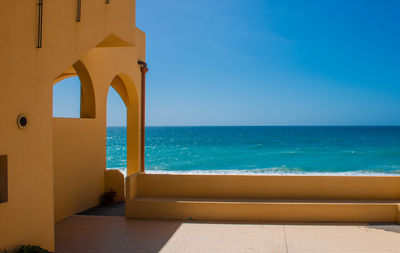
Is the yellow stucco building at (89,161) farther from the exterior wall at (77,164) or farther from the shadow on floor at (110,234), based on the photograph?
the shadow on floor at (110,234)

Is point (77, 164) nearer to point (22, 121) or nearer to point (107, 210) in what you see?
point (107, 210)

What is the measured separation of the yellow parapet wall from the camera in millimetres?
7559

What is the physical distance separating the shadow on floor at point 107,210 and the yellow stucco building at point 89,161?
0.22 m

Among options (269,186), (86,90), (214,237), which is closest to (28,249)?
(214,237)

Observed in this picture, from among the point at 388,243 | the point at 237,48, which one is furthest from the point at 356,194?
the point at 237,48

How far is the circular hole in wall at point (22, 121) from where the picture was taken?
14.6 feet

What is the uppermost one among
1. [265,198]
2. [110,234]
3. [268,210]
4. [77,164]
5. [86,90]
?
[86,90]

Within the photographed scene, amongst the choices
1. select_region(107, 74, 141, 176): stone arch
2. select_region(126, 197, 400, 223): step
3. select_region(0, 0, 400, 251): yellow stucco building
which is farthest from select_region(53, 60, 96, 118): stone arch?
select_region(126, 197, 400, 223): step

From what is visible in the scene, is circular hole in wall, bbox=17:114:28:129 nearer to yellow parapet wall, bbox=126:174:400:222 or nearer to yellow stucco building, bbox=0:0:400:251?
yellow stucco building, bbox=0:0:400:251

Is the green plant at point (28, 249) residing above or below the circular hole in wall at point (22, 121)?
below

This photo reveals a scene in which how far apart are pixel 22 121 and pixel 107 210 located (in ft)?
15.9

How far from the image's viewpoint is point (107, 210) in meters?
8.87

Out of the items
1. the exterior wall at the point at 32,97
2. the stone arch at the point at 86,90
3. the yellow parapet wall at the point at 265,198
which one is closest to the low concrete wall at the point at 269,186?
the yellow parapet wall at the point at 265,198

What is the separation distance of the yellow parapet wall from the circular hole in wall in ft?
12.1
